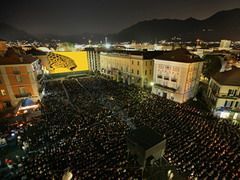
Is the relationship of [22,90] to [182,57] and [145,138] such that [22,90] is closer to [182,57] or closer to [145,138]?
[145,138]

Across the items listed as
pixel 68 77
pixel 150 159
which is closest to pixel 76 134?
pixel 150 159

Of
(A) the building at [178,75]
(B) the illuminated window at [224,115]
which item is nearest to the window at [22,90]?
(A) the building at [178,75]

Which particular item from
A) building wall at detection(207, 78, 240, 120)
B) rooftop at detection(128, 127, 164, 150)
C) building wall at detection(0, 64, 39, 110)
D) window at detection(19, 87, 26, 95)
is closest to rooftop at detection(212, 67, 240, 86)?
building wall at detection(207, 78, 240, 120)

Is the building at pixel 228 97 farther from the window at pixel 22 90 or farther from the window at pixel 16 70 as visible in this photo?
the window at pixel 16 70

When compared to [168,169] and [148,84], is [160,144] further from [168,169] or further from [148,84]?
[148,84]

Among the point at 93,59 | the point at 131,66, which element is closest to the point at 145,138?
the point at 131,66
